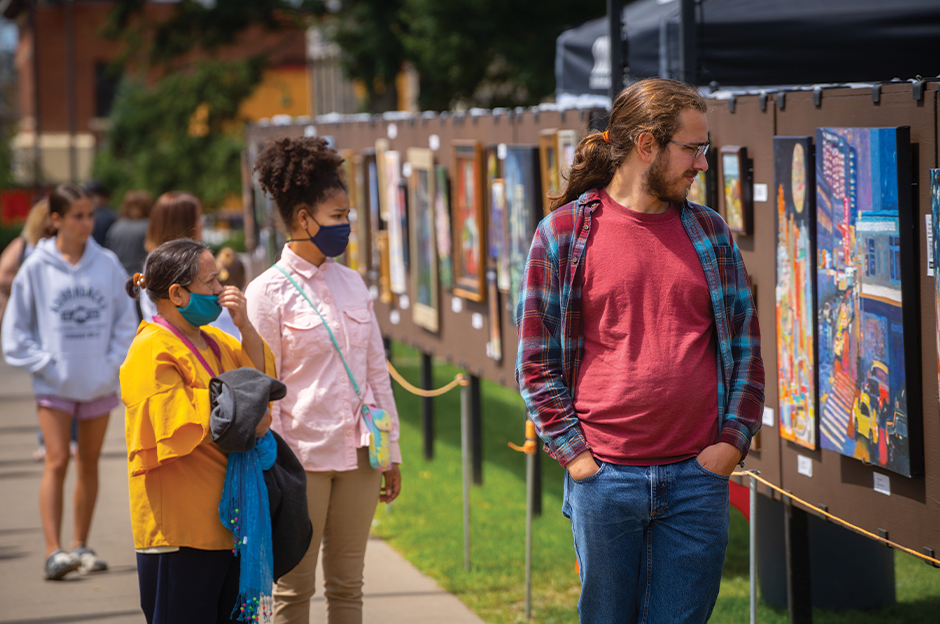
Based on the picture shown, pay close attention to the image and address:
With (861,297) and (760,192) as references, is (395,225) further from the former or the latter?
(861,297)

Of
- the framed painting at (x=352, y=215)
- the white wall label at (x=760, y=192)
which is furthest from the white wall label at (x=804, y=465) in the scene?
the framed painting at (x=352, y=215)

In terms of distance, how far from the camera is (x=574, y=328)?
115 inches

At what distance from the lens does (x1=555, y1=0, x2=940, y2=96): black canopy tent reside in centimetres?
648

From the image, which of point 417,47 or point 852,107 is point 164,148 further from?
point 852,107

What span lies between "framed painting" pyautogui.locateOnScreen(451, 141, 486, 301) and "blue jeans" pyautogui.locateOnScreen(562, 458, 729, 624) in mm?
4559

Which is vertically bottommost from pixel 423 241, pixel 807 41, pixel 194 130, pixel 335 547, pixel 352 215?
pixel 335 547

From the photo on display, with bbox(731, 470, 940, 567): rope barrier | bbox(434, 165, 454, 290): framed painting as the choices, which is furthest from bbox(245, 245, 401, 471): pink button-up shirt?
bbox(434, 165, 454, 290): framed painting

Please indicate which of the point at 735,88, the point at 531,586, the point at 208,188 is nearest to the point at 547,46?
the point at 208,188

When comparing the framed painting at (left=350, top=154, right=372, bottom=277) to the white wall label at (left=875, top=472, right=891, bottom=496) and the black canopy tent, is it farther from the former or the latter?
the white wall label at (left=875, top=472, right=891, bottom=496)

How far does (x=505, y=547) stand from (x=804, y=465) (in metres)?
2.69

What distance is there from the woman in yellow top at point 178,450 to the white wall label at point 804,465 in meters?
2.05

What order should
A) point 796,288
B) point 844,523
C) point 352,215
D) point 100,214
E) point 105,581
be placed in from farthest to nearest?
1. point 100,214
2. point 352,215
3. point 105,581
4. point 796,288
5. point 844,523

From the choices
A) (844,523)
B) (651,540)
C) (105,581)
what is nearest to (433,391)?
(105,581)

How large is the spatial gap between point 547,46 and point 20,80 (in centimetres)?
5619
